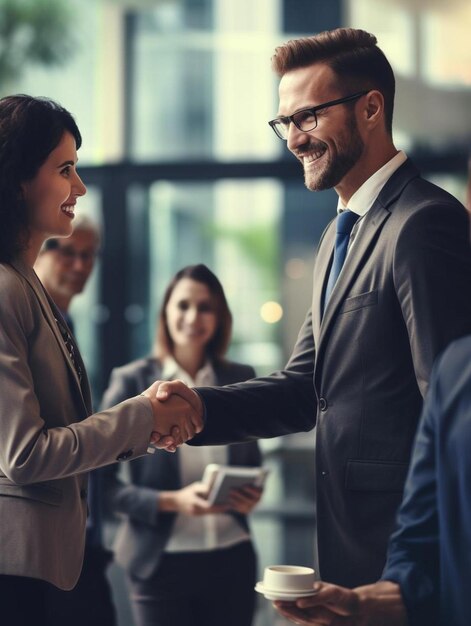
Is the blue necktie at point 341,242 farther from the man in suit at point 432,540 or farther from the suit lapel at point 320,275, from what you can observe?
the man in suit at point 432,540

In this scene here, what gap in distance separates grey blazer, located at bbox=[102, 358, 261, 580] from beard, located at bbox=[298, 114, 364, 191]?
1252 mm

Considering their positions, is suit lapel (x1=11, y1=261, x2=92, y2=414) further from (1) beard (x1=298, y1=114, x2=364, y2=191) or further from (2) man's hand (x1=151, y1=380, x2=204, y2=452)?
(1) beard (x1=298, y1=114, x2=364, y2=191)

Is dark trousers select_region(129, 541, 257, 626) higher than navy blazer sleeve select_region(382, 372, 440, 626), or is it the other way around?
navy blazer sleeve select_region(382, 372, 440, 626)

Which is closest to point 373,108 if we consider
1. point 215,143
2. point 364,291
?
point 364,291

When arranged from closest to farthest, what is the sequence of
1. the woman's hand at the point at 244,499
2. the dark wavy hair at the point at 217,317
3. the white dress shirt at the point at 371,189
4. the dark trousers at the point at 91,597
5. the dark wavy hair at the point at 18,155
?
the dark wavy hair at the point at 18,155, the white dress shirt at the point at 371,189, the dark trousers at the point at 91,597, the woman's hand at the point at 244,499, the dark wavy hair at the point at 217,317

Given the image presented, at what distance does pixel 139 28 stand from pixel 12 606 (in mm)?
4931

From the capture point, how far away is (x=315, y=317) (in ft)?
7.80

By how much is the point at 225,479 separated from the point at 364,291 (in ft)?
4.05

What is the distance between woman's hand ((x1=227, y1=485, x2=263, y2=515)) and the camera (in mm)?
3262

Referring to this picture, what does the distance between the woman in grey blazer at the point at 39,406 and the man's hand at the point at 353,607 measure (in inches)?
24.9

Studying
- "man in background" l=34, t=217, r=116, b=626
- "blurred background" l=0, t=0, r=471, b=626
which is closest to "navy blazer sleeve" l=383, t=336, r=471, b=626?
"man in background" l=34, t=217, r=116, b=626

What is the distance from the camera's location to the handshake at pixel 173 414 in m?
2.29

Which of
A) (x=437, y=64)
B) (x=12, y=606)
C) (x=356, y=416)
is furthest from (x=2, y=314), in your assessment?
(x=437, y=64)

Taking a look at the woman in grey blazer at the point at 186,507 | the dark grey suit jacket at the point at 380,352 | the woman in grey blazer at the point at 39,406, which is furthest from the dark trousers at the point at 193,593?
the woman in grey blazer at the point at 39,406
